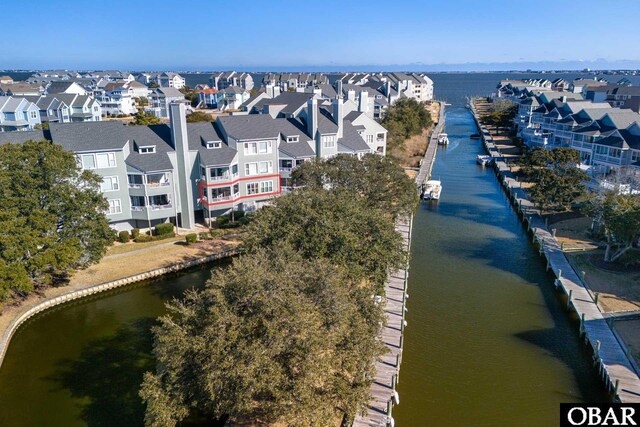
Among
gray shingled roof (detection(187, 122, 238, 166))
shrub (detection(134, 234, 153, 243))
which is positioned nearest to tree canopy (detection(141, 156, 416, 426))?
shrub (detection(134, 234, 153, 243))

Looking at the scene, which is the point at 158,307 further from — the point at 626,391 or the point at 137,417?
the point at 626,391

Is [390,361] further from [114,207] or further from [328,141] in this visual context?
[328,141]

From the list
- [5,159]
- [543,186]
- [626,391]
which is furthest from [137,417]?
[543,186]

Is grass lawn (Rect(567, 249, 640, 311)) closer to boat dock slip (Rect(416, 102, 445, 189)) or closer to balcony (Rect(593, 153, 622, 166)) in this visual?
balcony (Rect(593, 153, 622, 166))

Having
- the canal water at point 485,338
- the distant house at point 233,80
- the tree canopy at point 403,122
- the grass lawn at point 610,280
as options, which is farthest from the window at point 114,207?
the distant house at point 233,80

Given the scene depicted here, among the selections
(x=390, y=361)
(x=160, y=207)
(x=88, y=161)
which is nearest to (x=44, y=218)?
(x=88, y=161)

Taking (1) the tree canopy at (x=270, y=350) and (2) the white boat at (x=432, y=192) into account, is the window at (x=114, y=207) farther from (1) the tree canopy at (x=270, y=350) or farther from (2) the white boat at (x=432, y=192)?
(2) the white boat at (x=432, y=192)
